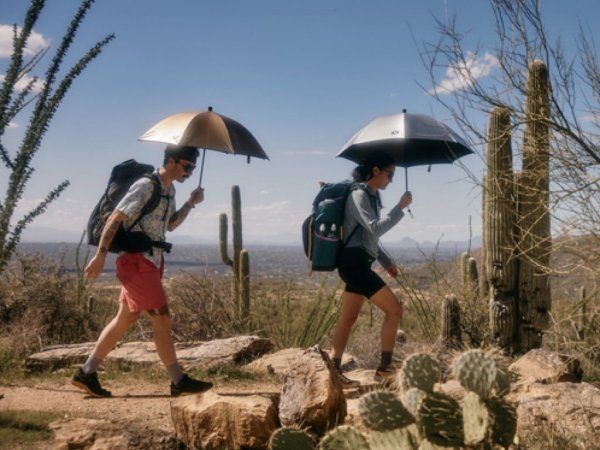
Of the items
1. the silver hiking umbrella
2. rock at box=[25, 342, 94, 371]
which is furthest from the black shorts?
rock at box=[25, 342, 94, 371]

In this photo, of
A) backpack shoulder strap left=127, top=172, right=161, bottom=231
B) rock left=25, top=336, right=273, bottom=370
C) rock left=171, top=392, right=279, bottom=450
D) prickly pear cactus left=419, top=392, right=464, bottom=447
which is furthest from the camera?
rock left=25, top=336, right=273, bottom=370

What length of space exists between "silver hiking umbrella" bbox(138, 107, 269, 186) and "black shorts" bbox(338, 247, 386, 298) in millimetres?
1204

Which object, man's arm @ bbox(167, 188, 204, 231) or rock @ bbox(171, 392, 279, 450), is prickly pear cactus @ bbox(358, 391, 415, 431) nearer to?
rock @ bbox(171, 392, 279, 450)

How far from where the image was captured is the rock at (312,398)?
4164mm

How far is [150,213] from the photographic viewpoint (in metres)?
4.91

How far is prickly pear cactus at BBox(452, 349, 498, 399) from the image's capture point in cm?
281

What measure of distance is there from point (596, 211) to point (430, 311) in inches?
152

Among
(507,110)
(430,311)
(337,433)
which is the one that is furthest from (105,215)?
(430,311)

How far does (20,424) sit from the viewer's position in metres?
4.54

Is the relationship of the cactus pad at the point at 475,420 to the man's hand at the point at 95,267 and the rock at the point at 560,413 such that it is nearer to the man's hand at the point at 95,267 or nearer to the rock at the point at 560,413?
the rock at the point at 560,413

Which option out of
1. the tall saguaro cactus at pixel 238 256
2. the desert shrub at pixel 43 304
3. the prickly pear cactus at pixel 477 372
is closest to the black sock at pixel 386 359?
the prickly pear cactus at pixel 477 372

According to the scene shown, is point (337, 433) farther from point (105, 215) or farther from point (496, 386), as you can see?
point (105, 215)

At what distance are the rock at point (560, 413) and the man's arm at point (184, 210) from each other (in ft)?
9.47

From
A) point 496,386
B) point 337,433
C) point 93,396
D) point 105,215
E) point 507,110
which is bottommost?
point 93,396
